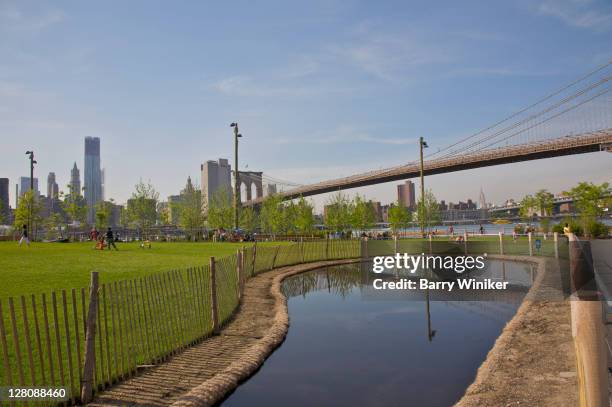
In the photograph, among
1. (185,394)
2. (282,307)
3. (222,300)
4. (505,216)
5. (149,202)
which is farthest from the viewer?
(505,216)

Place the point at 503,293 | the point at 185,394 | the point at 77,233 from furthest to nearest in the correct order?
1. the point at 77,233
2. the point at 503,293
3. the point at 185,394

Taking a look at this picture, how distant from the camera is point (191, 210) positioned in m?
57.8

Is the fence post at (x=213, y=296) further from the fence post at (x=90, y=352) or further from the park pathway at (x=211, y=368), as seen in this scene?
the fence post at (x=90, y=352)

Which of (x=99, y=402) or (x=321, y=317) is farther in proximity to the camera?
(x=321, y=317)

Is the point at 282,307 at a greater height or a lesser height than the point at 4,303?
lesser

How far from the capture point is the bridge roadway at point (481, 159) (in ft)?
168

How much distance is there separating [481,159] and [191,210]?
38778mm

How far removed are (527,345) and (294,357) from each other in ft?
13.8

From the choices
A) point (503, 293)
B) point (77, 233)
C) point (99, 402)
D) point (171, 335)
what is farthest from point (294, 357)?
point (77, 233)

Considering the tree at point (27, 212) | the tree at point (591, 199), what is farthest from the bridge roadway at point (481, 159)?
the tree at point (27, 212)

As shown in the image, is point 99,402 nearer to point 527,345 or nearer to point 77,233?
point 527,345

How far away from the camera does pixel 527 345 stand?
8.19m

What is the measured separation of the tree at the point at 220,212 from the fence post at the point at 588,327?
183 ft

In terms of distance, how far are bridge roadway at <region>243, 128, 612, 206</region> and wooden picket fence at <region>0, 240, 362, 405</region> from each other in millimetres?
46921
